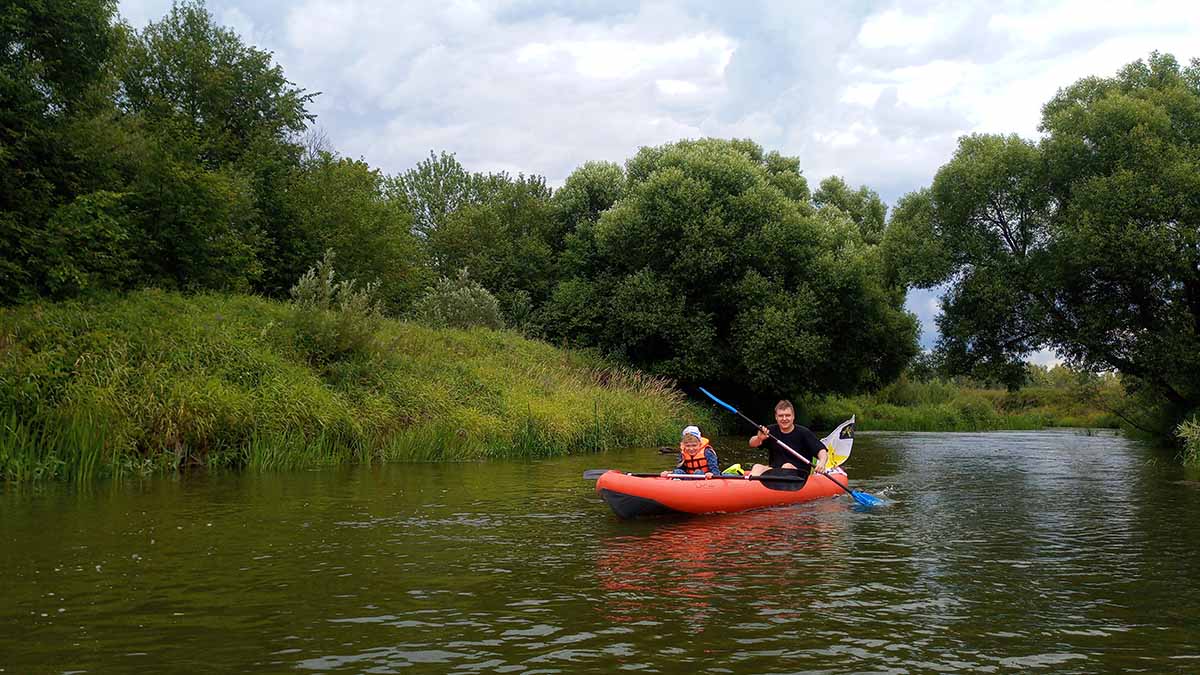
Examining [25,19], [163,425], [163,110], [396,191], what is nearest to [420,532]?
[163,425]

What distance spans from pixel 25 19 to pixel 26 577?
1607 cm

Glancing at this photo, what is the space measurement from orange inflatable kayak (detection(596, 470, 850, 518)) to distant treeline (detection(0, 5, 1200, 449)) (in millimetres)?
13088

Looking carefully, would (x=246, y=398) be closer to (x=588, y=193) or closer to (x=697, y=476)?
(x=697, y=476)

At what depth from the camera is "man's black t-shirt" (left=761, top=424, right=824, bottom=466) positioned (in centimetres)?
1234

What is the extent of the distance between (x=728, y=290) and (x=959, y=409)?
49.9 ft

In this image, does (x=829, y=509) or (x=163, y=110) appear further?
(x=163, y=110)

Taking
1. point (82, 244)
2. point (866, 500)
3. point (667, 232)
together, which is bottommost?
point (866, 500)

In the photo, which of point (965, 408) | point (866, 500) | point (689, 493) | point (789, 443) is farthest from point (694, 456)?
point (965, 408)

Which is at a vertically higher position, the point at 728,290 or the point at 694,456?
the point at 728,290

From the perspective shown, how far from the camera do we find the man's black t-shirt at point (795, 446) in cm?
1234

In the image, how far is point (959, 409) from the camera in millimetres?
40125

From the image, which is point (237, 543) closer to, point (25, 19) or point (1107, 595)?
point (1107, 595)

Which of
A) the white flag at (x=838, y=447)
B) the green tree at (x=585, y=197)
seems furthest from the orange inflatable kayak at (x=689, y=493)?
the green tree at (x=585, y=197)

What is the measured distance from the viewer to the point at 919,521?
33.5 feet
